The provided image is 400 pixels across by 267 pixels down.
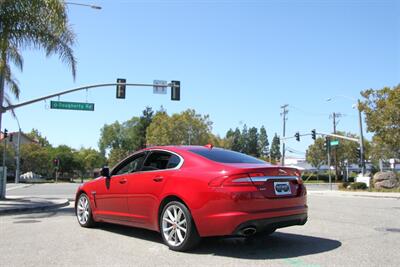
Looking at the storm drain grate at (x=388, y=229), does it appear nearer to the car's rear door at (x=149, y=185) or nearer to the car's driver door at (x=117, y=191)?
the car's rear door at (x=149, y=185)

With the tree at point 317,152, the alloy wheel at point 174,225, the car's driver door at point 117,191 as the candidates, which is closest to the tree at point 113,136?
the tree at point 317,152

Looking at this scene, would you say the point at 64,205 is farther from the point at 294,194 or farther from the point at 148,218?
the point at 294,194

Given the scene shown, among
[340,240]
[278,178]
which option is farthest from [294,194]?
[340,240]

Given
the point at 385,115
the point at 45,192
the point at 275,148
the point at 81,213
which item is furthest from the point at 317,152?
the point at 275,148

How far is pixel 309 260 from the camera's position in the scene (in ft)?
19.1

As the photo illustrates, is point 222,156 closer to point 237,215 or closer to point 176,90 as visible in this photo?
point 237,215

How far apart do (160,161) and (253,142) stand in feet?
473

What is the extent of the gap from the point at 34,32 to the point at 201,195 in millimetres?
12627

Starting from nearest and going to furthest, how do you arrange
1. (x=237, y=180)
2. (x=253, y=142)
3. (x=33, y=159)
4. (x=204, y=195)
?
(x=237, y=180) → (x=204, y=195) → (x=33, y=159) → (x=253, y=142)

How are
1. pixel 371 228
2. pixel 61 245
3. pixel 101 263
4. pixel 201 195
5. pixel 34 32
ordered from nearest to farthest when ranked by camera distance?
pixel 101 263 → pixel 201 195 → pixel 61 245 → pixel 371 228 → pixel 34 32

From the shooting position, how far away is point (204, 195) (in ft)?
20.4

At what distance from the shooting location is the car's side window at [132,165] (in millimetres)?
7768

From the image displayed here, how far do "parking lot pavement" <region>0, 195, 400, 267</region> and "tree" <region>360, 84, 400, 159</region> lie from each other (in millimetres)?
24518

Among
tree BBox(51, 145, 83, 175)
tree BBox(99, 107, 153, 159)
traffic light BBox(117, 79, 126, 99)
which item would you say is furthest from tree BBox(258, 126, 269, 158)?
traffic light BBox(117, 79, 126, 99)
